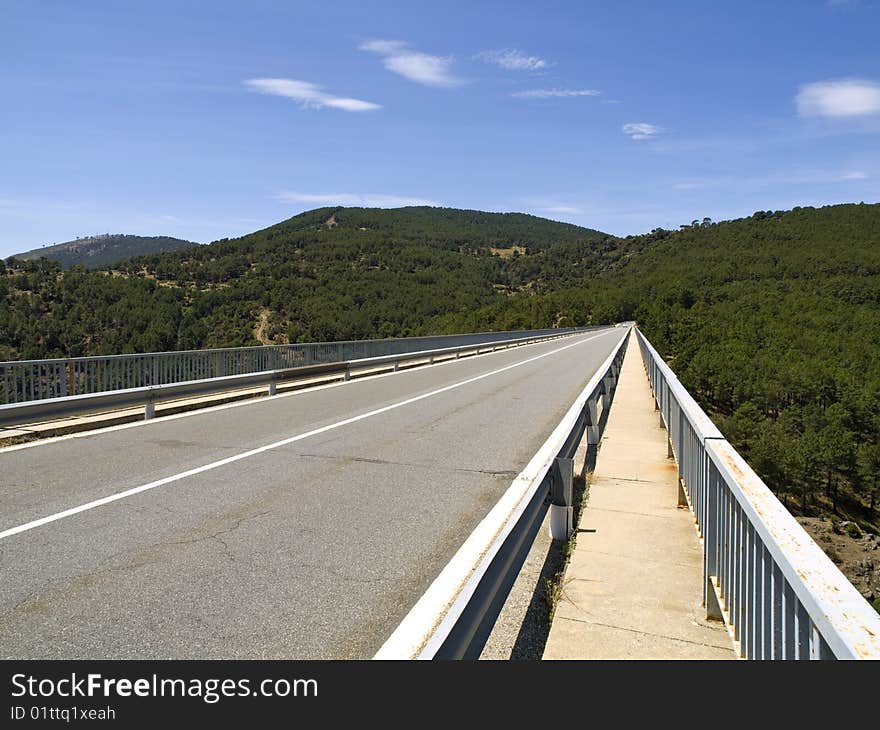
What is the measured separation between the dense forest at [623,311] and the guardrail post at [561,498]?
23899 mm

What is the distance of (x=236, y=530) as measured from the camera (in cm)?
585

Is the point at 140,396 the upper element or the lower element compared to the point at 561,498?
upper

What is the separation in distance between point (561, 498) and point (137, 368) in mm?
10703

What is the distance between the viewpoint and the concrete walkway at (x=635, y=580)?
12.9 feet

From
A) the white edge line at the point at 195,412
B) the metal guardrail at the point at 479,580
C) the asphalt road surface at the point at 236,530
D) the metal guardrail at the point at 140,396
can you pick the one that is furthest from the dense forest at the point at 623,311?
the metal guardrail at the point at 479,580

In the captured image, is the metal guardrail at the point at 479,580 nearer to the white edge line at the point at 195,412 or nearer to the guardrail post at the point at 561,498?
the guardrail post at the point at 561,498

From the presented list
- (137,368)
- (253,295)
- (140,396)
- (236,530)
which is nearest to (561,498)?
(236,530)

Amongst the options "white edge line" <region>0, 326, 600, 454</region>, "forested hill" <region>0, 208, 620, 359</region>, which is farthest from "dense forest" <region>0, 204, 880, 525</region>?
"white edge line" <region>0, 326, 600, 454</region>

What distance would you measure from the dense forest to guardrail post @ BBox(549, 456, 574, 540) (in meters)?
23.9

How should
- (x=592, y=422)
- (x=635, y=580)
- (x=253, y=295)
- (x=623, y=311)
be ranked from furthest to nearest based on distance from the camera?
(x=623, y=311) → (x=253, y=295) → (x=592, y=422) → (x=635, y=580)

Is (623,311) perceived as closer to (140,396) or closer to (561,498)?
(140,396)

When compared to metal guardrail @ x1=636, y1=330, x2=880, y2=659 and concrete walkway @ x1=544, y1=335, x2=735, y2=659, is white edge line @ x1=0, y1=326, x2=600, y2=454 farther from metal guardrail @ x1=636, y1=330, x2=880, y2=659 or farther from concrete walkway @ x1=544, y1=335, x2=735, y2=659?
metal guardrail @ x1=636, y1=330, x2=880, y2=659

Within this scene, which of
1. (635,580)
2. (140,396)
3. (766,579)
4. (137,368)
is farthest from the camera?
(137,368)

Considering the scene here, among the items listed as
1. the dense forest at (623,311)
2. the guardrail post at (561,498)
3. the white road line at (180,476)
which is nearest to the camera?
the guardrail post at (561,498)
